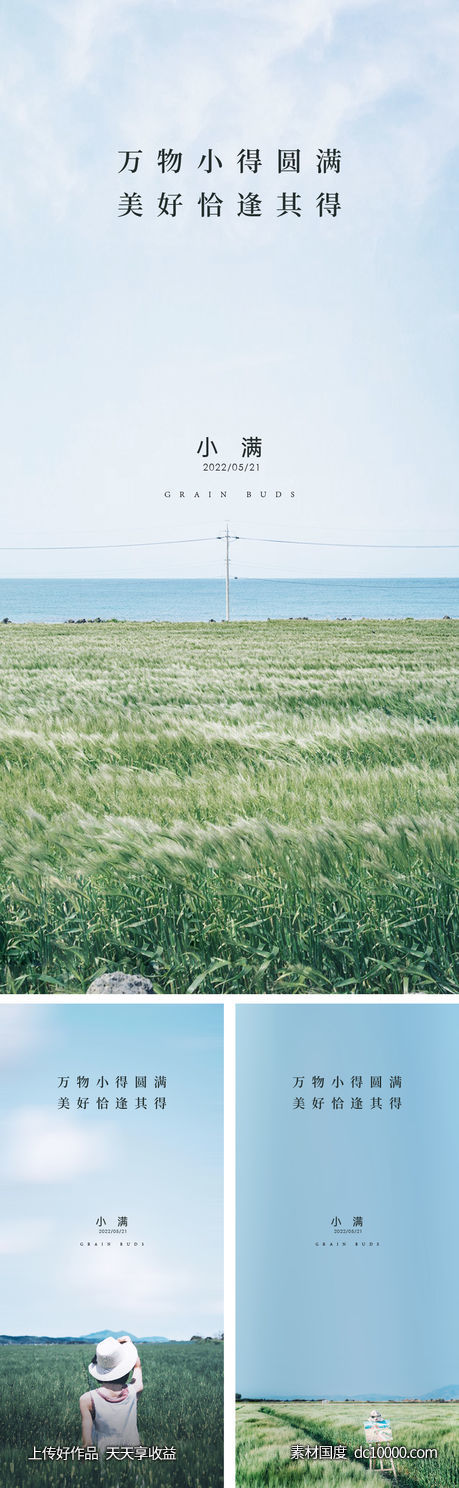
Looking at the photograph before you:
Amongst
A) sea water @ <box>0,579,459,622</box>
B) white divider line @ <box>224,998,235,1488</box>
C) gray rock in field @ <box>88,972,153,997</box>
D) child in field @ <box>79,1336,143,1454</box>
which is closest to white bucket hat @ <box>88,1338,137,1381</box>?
child in field @ <box>79,1336,143,1454</box>

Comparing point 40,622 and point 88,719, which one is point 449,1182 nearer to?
point 88,719

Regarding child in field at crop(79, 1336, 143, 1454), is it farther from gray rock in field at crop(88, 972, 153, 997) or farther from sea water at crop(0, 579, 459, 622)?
sea water at crop(0, 579, 459, 622)

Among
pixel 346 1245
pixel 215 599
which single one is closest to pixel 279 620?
pixel 215 599

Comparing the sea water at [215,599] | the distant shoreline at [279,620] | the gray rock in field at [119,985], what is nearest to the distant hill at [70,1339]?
the gray rock in field at [119,985]

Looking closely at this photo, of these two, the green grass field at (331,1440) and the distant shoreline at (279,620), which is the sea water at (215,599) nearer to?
the distant shoreline at (279,620)

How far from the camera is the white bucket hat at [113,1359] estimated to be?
7.17ft

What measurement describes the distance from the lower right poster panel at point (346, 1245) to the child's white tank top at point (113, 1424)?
0.84 feet

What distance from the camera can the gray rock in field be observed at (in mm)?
2498

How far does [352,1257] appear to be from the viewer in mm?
2273

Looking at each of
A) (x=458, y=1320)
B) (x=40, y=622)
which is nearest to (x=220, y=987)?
(x=458, y=1320)

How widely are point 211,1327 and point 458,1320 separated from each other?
0.61m

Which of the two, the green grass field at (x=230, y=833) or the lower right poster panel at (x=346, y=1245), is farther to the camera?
the green grass field at (x=230, y=833)

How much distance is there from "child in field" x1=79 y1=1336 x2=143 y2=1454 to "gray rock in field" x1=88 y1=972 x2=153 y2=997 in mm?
798

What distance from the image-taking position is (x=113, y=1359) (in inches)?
86.3
